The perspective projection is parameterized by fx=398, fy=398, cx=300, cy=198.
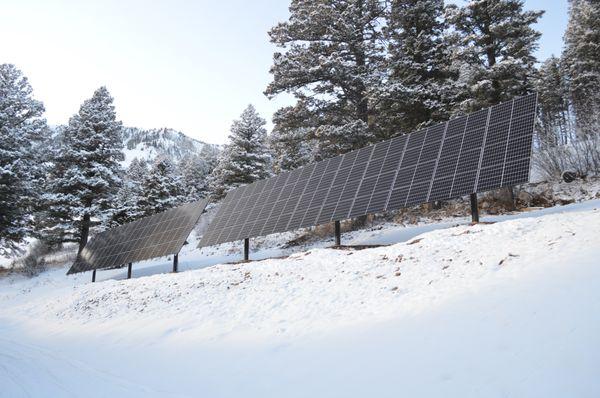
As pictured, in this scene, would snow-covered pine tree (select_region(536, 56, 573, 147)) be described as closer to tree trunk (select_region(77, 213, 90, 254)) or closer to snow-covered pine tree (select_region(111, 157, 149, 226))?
snow-covered pine tree (select_region(111, 157, 149, 226))

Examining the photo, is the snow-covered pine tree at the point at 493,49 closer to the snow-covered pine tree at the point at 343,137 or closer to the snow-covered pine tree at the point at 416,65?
the snow-covered pine tree at the point at 416,65

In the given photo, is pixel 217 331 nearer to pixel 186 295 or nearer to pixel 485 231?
pixel 186 295

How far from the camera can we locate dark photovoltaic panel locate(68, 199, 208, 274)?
19203 millimetres

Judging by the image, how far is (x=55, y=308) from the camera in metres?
16.3

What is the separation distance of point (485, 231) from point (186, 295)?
8912mm

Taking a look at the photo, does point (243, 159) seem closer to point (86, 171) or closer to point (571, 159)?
point (86, 171)

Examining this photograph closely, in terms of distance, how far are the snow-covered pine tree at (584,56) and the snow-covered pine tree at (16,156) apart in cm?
4079

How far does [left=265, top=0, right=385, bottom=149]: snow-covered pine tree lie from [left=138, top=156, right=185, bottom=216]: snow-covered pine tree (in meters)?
17.6

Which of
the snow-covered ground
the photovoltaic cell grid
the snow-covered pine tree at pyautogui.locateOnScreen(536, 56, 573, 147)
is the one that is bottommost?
the snow-covered ground

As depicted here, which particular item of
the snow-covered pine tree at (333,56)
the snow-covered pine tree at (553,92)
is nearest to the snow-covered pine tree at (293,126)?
the snow-covered pine tree at (333,56)

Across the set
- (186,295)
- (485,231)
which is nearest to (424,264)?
(485,231)

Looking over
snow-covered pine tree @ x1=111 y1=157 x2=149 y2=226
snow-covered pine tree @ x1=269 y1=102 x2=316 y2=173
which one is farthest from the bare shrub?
snow-covered pine tree @ x1=111 y1=157 x2=149 y2=226

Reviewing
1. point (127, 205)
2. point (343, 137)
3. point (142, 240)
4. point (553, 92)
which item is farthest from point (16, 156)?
point (553, 92)

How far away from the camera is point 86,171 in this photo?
98.9ft
